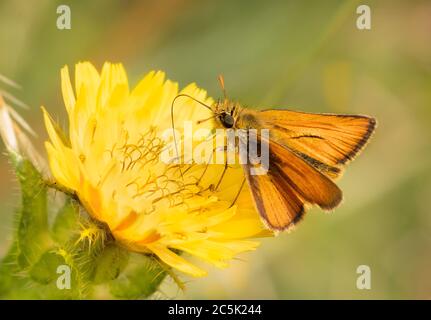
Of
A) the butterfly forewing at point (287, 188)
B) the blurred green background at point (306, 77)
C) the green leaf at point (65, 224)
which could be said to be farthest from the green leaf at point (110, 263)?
the blurred green background at point (306, 77)

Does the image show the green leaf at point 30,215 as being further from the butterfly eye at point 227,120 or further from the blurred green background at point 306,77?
the blurred green background at point 306,77

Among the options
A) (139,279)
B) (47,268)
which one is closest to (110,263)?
(139,279)

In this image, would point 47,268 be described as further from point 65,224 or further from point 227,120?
point 227,120

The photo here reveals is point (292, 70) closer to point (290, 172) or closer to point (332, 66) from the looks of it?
point (332, 66)

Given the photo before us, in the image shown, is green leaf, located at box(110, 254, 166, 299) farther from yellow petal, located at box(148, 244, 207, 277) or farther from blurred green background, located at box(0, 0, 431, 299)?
blurred green background, located at box(0, 0, 431, 299)

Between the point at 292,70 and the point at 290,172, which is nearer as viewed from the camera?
the point at 290,172

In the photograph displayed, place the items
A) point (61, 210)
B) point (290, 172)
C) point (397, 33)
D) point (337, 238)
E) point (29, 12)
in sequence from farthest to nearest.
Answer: point (397, 33)
point (337, 238)
point (29, 12)
point (290, 172)
point (61, 210)

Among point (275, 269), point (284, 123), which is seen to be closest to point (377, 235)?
point (275, 269)
